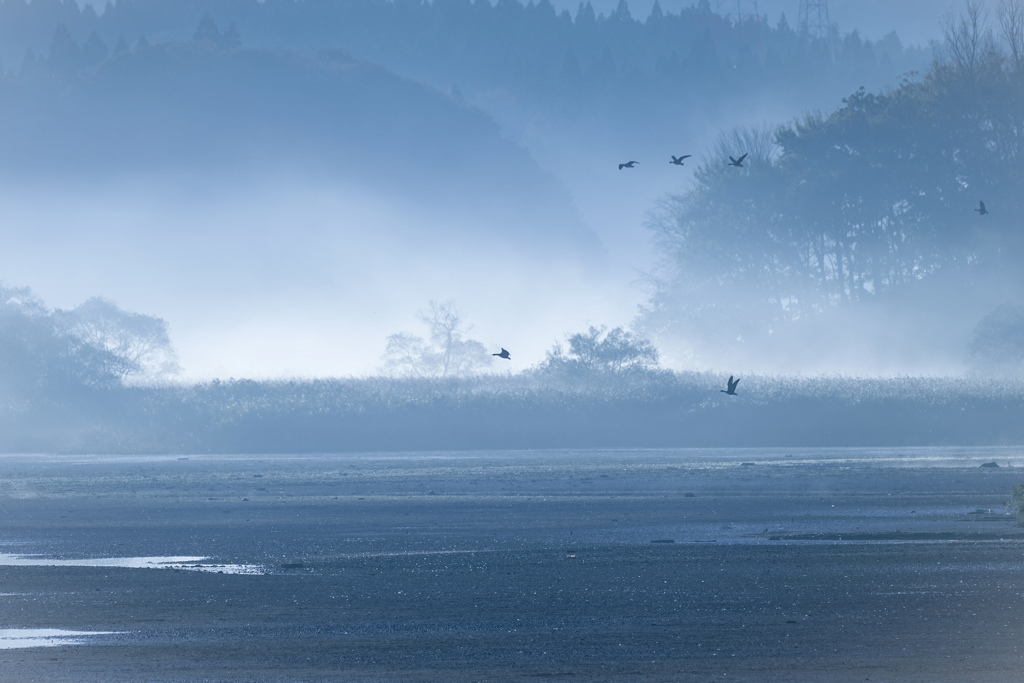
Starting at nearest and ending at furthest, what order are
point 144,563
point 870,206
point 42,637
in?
→ 1. point 42,637
2. point 144,563
3. point 870,206

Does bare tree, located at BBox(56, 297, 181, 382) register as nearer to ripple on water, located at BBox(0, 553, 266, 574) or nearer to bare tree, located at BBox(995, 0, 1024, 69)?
bare tree, located at BBox(995, 0, 1024, 69)

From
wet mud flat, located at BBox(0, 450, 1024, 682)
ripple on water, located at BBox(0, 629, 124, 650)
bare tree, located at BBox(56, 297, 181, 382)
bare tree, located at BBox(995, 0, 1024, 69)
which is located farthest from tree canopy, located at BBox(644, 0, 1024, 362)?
ripple on water, located at BBox(0, 629, 124, 650)

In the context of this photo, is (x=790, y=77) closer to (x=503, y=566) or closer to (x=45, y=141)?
(x=45, y=141)

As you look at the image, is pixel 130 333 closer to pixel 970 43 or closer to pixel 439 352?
pixel 439 352

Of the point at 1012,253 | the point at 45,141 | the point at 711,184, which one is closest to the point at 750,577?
the point at 1012,253

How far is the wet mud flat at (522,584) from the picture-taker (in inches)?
452

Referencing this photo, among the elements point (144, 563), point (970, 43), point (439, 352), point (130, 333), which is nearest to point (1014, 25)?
point (970, 43)

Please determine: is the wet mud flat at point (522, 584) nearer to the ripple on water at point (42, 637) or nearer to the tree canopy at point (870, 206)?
the ripple on water at point (42, 637)

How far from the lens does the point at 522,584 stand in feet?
50.9

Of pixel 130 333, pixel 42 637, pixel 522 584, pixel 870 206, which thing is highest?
pixel 870 206

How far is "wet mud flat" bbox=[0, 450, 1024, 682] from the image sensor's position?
37.7 ft

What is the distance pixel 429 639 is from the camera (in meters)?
12.5

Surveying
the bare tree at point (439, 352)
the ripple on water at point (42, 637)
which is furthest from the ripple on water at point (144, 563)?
the bare tree at point (439, 352)

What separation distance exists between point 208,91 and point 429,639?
511ft
